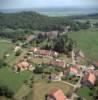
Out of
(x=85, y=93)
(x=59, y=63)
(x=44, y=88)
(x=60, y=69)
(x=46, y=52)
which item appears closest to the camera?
(x=85, y=93)

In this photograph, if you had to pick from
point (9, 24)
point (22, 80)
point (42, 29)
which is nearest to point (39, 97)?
point (22, 80)

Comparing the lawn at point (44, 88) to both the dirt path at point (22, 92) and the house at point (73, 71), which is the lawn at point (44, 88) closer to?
the dirt path at point (22, 92)

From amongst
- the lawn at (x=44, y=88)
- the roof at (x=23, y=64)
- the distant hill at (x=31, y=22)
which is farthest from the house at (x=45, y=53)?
the distant hill at (x=31, y=22)

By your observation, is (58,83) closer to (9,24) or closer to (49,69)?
(49,69)

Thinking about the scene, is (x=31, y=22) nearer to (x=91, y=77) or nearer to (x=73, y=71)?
(x=73, y=71)

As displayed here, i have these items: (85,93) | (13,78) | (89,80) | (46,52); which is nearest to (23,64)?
(13,78)

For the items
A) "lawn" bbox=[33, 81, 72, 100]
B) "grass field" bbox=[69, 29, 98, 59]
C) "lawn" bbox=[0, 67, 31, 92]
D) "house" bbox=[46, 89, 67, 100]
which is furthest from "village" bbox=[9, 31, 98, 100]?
"lawn" bbox=[0, 67, 31, 92]
